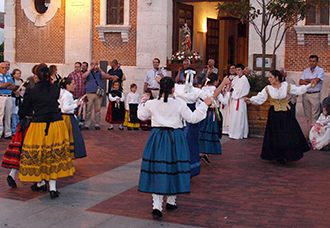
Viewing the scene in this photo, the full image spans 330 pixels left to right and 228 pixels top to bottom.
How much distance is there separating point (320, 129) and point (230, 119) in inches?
94.6

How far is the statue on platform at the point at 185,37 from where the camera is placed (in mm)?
17281

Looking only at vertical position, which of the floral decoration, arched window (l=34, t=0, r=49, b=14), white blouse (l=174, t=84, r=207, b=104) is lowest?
white blouse (l=174, t=84, r=207, b=104)

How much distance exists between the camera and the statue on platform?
17.3m

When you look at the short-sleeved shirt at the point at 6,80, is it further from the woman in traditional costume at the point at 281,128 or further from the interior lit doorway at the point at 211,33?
the interior lit doorway at the point at 211,33

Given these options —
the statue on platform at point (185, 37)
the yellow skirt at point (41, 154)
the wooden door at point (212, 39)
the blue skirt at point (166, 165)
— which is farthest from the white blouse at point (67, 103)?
the wooden door at point (212, 39)

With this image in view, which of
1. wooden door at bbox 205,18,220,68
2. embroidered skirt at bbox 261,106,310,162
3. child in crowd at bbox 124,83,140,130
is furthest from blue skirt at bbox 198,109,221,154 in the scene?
wooden door at bbox 205,18,220,68

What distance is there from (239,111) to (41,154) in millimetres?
6727

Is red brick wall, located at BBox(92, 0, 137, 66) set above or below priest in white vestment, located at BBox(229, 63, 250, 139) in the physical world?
above

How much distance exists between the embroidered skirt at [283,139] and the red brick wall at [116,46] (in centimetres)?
994

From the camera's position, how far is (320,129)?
1034 centimetres

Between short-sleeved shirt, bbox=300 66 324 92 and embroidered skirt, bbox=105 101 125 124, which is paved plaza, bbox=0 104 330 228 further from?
embroidered skirt, bbox=105 101 125 124

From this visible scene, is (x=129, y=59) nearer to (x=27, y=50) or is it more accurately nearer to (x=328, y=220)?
(x=27, y=50)

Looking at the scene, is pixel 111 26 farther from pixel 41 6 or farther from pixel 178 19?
pixel 41 6

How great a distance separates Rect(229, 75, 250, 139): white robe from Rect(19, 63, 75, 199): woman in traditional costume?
6.21 metres
